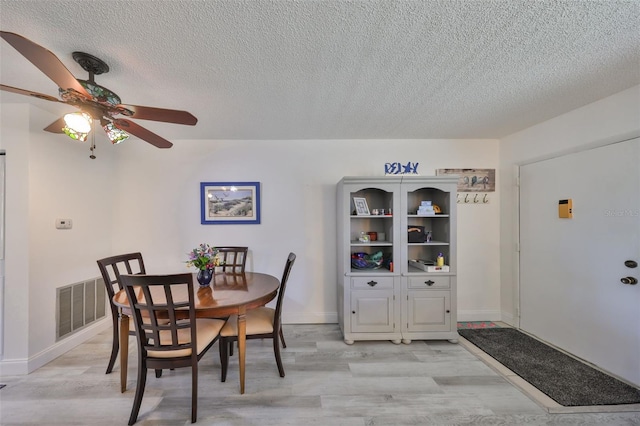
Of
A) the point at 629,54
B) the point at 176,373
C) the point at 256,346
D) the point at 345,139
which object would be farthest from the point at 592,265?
the point at 176,373

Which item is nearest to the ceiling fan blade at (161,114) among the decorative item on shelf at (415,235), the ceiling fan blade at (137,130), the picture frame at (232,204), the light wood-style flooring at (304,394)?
the ceiling fan blade at (137,130)

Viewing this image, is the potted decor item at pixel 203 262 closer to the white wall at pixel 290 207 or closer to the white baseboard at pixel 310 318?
the white wall at pixel 290 207

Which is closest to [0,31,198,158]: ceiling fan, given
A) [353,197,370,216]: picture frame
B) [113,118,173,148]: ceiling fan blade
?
[113,118,173,148]: ceiling fan blade

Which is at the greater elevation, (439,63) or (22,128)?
(439,63)

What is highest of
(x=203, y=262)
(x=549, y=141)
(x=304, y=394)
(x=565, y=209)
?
(x=549, y=141)

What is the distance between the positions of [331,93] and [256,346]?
2635mm

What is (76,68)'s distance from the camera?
1646 mm

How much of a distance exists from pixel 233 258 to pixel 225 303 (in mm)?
1353

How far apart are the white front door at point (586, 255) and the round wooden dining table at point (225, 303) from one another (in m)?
2.92

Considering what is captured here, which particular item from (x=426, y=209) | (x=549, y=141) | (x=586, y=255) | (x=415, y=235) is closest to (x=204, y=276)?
(x=415, y=235)

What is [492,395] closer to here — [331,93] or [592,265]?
[592,265]

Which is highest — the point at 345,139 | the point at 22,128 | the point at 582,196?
the point at 345,139

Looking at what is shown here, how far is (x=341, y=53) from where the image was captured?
1.52 metres

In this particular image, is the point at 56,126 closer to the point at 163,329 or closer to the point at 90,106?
the point at 90,106
